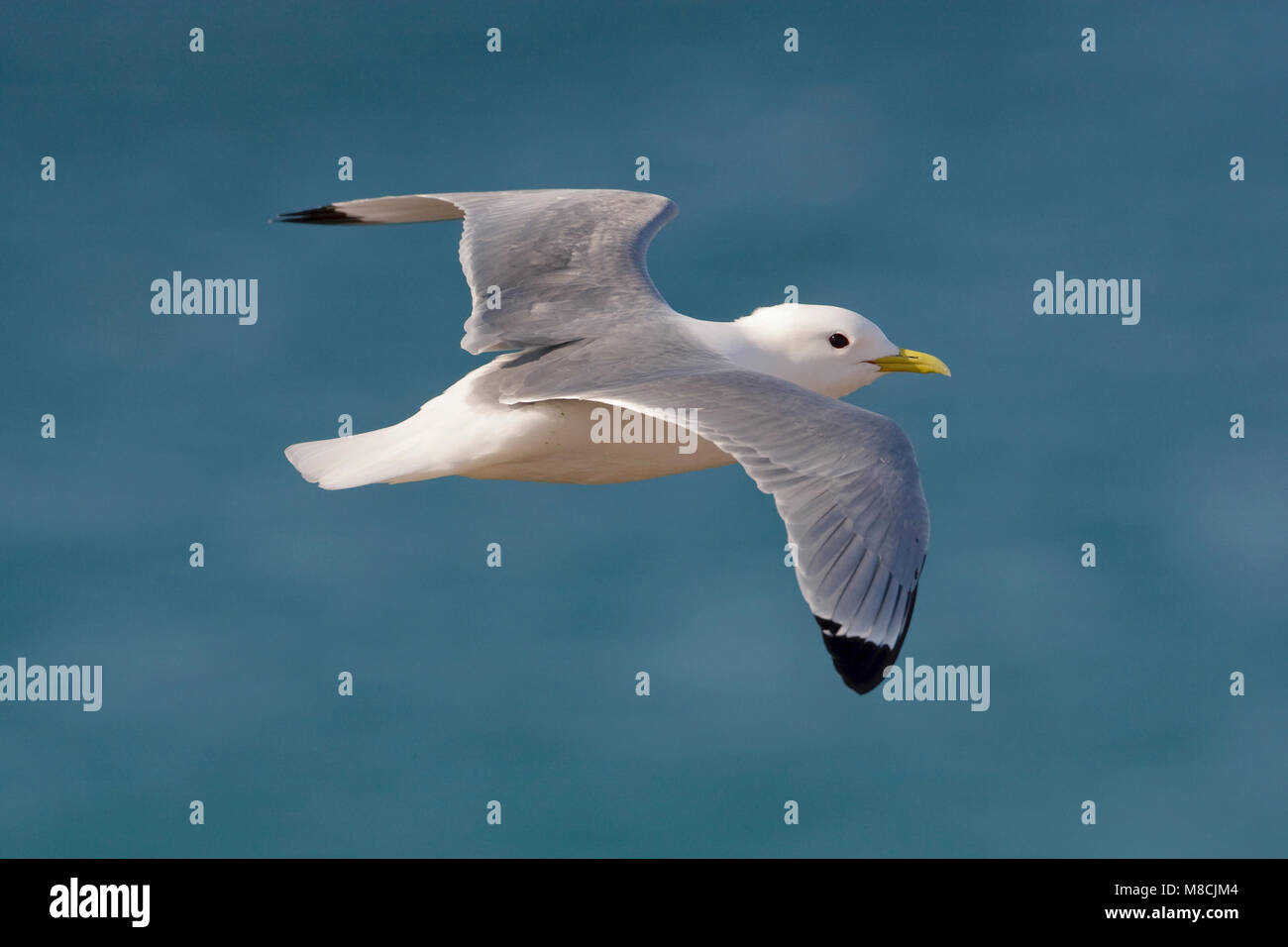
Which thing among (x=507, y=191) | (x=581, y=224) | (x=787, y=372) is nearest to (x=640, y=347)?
(x=787, y=372)

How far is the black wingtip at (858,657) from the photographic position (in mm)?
5500

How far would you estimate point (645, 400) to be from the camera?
6770 mm

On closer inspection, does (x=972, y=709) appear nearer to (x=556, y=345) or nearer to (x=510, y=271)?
(x=556, y=345)

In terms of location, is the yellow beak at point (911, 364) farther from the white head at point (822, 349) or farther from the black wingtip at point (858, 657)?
the black wingtip at point (858, 657)

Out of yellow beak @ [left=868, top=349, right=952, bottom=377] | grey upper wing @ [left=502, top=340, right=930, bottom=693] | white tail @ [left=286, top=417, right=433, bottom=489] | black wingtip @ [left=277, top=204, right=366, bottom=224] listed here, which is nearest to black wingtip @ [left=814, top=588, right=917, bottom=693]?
grey upper wing @ [left=502, top=340, right=930, bottom=693]

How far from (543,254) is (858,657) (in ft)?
12.2

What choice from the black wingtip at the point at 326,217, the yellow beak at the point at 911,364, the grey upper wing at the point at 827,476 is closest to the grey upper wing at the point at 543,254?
the black wingtip at the point at 326,217

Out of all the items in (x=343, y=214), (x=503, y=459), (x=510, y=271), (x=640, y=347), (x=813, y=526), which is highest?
(x=343, y=214)

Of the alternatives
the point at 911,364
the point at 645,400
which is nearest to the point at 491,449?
the point at 645,400

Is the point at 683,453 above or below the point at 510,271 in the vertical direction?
below

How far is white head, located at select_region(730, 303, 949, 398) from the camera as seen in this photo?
8.22 m

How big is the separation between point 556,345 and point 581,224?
1.43 m

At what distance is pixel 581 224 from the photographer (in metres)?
9.04

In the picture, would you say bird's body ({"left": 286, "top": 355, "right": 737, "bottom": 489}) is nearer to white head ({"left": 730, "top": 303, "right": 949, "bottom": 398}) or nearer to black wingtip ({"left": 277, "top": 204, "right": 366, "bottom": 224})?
white head ({"left": 730, "top": 303, "right": 949, "bottom": 398})
